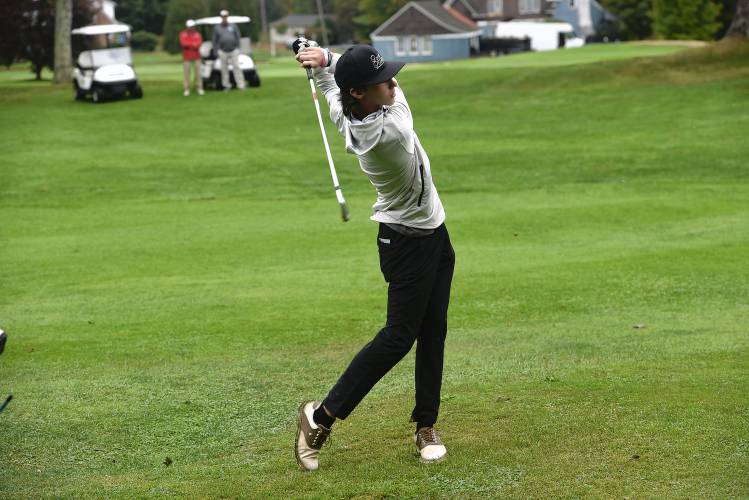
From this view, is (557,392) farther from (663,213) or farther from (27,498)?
(663,213)

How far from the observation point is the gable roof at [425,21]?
324ft

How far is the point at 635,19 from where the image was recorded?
86.4 meters

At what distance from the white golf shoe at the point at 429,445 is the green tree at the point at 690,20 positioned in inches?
2852

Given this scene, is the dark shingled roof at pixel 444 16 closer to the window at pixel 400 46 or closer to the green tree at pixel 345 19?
the window at pixel 400 46

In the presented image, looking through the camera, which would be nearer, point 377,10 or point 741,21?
point 741,21

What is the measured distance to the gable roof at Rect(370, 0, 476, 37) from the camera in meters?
98.8

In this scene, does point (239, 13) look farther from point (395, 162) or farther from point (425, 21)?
point (395, 162)

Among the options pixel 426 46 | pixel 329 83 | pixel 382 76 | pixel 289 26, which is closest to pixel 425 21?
pixel 426 46

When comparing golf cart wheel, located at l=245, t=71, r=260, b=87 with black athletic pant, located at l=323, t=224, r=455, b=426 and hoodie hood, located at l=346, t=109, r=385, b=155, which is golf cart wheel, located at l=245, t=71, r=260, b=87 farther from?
hoodie hood, located at l=346, t=109, r=385, b=155

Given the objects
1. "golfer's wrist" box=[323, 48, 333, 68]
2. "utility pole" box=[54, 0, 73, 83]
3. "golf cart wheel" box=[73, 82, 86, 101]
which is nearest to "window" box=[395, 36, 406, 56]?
"utility pole" box=[54, 0, 73, 83]

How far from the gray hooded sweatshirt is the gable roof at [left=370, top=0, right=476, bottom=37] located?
9418cm

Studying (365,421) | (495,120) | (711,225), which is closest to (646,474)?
(365,421)

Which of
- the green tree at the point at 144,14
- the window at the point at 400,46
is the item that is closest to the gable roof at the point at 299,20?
the green tree at the point at 144,14

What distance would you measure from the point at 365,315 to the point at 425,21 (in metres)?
90.7
